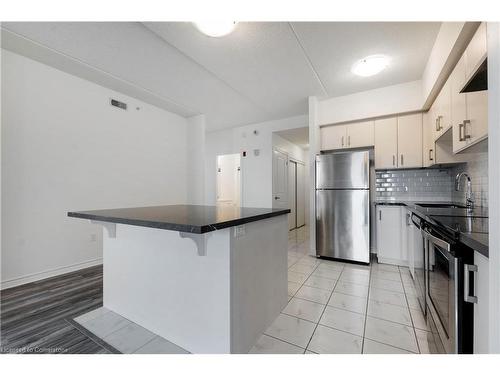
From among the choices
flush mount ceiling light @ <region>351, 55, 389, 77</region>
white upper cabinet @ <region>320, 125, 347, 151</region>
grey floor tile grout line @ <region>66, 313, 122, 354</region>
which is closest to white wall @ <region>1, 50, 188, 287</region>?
grey floor tile grout line @ <region>66, 313, 122, 354</region>

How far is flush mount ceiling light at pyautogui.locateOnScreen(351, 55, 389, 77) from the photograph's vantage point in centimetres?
257

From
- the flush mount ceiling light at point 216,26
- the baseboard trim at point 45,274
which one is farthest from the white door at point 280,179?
the baseboard trim at point 45,274

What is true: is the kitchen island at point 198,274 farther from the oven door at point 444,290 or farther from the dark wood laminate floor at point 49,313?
the oven door at point 444,290

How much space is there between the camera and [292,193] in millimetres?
6086

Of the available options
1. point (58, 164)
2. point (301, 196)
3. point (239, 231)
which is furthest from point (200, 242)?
point (301, 196)

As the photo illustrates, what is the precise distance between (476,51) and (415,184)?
7.44ft

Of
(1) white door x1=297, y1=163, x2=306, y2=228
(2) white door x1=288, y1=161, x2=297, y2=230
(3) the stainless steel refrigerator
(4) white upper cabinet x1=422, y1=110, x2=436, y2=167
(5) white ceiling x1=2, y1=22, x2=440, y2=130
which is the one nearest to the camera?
(5) white ceiling x1=2, y1=22, x2=440, y2=130

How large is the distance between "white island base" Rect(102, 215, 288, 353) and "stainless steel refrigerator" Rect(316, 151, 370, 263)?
5.32ft

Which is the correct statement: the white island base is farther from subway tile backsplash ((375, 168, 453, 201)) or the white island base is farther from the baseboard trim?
subway tile backsplash ((375, 168, 453, 201))

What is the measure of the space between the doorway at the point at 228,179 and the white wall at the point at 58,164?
2437 millimetres

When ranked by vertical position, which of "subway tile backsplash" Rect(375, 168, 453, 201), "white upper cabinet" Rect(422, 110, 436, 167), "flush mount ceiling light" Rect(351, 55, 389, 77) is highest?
"flush mount ceiling light" Rect(351, 55, 389, 77)

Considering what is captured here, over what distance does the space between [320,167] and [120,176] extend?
10.6 feet

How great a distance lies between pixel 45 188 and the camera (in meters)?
2.71

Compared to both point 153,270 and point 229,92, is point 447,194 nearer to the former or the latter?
point 229,92
